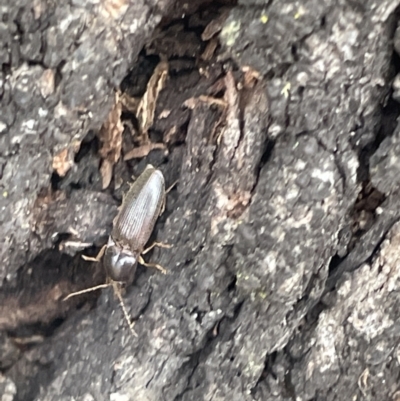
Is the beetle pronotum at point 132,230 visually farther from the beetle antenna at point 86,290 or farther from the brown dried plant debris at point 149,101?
the brown dried plant debris at point 149,101

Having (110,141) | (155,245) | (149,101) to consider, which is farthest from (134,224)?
(149,101)

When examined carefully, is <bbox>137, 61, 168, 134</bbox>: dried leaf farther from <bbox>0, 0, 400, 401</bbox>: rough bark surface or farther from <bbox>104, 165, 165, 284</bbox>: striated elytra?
<bbox>104, 165, 165, 284</bbox>: striated elytra

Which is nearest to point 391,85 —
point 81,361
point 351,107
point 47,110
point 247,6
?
point 351,107

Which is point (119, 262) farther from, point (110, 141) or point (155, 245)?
point (110, 141)

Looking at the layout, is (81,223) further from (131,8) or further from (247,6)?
(247,6)

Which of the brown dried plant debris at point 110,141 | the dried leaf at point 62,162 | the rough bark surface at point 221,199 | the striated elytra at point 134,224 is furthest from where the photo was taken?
the striated elytra at point 134,224

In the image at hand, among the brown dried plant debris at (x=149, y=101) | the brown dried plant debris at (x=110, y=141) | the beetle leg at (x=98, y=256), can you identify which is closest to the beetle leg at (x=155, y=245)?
the beetle leg at (x=98, y=256)
